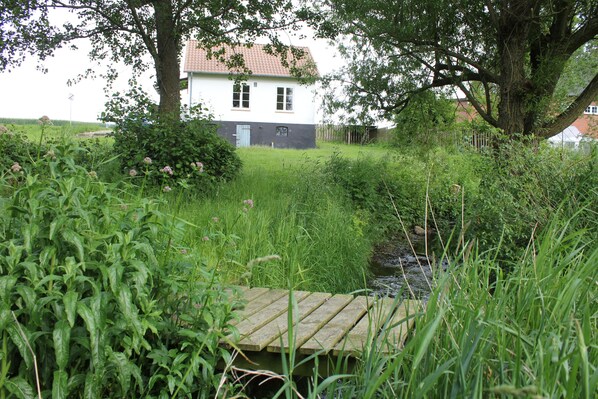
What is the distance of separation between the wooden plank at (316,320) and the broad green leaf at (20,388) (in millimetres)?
1249

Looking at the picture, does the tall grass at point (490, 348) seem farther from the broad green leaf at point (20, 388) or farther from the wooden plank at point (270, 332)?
the broad green leaf at point (20, 388)

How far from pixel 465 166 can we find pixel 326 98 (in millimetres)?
3956

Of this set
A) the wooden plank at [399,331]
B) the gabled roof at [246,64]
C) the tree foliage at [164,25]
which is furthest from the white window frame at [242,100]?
the wooden plank at [399,331]

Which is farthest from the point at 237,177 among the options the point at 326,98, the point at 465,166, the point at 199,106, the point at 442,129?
the point at 465,166

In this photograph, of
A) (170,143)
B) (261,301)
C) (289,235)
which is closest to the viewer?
(261,301)

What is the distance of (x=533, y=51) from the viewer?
36.8 feet

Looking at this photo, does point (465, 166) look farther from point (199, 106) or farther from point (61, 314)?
point (61, 314)

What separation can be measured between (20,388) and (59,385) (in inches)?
7.1

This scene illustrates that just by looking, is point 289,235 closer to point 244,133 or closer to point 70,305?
point 70,305

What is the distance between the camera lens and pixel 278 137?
3109 cm

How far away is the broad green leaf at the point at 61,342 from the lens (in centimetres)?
231

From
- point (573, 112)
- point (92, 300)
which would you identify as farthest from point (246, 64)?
point (92, 300)

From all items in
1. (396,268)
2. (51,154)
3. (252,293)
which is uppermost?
(51,154)

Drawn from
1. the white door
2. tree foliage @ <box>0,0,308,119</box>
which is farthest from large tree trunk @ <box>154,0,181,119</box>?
the white door
